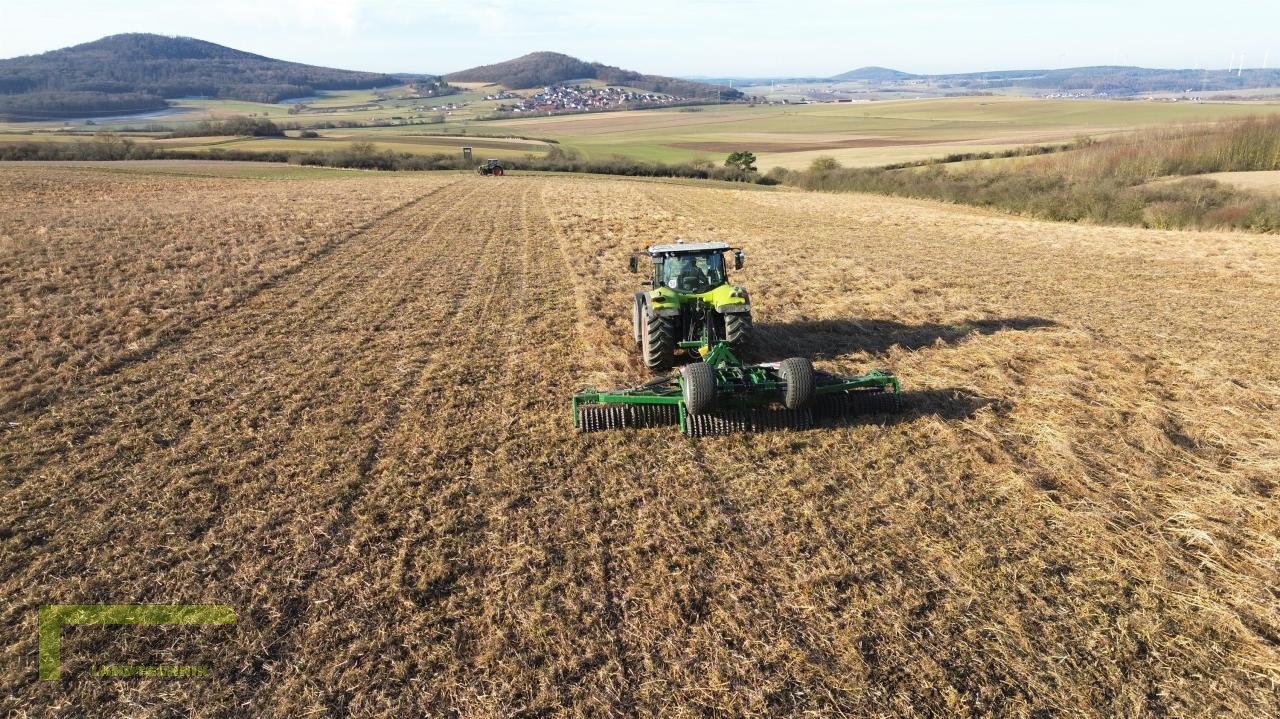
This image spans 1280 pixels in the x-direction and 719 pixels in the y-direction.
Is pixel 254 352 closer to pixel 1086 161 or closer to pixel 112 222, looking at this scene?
pixel 112 222

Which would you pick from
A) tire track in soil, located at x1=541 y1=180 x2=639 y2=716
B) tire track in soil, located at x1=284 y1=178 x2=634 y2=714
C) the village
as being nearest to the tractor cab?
tire track in soil, located at x1=541 y1=180 x2=639 y2=716

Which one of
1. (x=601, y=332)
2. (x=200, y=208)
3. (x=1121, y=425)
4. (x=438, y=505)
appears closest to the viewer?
(x=438, y=505)

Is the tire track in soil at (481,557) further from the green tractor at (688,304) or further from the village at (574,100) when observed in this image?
the village at (574,100)

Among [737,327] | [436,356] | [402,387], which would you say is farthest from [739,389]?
[436,356]

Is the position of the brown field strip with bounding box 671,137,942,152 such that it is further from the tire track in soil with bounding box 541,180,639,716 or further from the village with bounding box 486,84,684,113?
the village with bounding box 486,84,684,113

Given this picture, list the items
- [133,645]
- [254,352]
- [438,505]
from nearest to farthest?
1. [133,645]
2. [438,505]
3. [254,352]

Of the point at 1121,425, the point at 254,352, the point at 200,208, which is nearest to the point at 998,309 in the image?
the point at 1121,425
